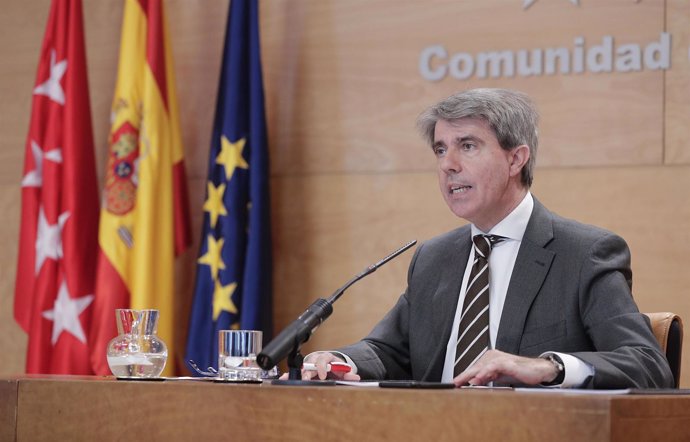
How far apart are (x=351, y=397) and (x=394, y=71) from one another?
306cm

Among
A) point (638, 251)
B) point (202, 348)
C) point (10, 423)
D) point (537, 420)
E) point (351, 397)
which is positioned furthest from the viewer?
point (202, 348)

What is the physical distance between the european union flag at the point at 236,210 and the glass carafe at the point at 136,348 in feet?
6.96

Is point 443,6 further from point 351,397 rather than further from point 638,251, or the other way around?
point 351,397

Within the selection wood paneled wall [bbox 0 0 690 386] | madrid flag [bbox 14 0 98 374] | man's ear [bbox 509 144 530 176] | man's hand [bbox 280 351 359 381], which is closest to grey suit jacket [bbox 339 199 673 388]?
man's ear [bbox 509 144 530 176]

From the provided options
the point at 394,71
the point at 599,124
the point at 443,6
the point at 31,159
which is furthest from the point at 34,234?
the point at 599,124

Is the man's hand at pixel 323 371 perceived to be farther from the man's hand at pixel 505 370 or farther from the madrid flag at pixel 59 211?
the madrid flag at pixel 59 211

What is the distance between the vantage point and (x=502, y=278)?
9.94ft

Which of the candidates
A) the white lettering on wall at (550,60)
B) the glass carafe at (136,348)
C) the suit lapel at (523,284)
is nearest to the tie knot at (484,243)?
the suit lapel at (523,284)

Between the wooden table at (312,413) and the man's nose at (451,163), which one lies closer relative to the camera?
the wooden table at (312,413)

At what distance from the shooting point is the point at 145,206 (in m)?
4.70

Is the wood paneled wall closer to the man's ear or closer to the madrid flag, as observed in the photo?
the madrid flag

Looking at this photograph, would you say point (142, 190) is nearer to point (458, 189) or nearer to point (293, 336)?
point (458, 189)

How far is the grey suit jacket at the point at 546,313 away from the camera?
2570 millimetres

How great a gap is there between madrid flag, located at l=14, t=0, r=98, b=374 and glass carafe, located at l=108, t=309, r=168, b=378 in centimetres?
231
